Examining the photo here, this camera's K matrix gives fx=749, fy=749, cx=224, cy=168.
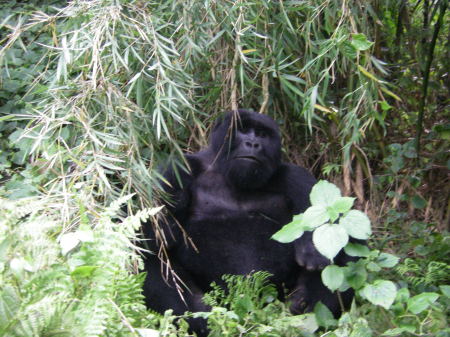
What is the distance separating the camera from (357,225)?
2797mm

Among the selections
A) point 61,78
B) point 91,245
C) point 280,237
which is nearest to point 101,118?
point 61,78

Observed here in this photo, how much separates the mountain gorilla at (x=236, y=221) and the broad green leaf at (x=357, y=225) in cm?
A: 92

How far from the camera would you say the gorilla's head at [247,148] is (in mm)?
3760

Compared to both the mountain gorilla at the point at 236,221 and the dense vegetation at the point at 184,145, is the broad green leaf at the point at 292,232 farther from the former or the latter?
the mountain gorilla at the point at 236,221

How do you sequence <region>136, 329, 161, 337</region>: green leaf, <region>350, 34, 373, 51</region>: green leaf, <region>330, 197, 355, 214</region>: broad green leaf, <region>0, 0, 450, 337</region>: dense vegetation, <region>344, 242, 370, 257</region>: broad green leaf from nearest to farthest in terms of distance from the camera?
1. <region>136, 329, 161, 337</region>: green leaf
2. <region>0, 0, 450, 337</region>: dense vegetation
3. <region>330, 197, 355, 214</region>: broad green leaf
4. <region>344, 242, 370, 257</region>: broad green leaf
5. <region>350, 34, 373, 51</region>: green leaf

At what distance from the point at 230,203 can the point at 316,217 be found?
1.19m

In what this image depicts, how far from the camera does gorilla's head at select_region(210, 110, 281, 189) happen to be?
3.76 meters

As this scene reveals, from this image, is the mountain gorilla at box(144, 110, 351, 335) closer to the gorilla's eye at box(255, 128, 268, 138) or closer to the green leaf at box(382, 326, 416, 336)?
the gorilla's eye at box(255, 128, 268, 138)

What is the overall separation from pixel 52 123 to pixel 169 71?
1.82 ft

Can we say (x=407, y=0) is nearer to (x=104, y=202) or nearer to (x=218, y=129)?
(x=218, y=129)

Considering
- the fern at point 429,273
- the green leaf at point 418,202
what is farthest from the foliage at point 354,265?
the green leaf at point 418,202

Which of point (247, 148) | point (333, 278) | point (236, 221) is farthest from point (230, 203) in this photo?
point (333, 278)

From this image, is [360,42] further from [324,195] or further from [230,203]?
[230,203]

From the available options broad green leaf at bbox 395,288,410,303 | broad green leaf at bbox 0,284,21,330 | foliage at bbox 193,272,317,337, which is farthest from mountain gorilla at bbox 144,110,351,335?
broad green leaf at bbox 0,284,21,330
